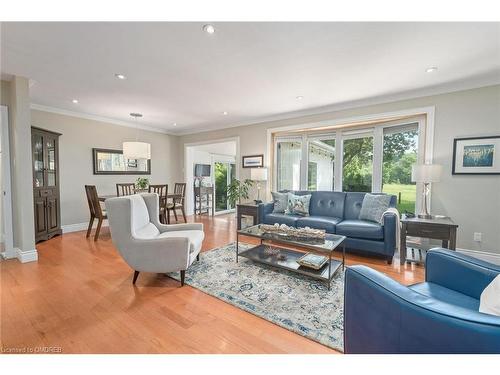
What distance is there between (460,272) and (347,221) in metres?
2.02

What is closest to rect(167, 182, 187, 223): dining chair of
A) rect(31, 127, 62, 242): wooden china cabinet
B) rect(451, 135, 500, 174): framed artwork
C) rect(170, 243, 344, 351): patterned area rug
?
rect(31, 127, 62, 242): wooden china cabinet

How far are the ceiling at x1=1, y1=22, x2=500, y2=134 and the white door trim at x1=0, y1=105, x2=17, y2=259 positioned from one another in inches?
25.5

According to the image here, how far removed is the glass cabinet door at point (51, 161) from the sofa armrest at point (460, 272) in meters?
5.28

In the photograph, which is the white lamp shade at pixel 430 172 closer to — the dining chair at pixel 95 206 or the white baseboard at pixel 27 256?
the dining chair at pixel 95 206

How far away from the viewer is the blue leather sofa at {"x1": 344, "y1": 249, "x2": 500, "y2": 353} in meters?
0.75

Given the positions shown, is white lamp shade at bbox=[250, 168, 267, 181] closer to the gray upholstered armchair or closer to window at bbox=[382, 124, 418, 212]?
window at bbox=[382, 124, 418, 212]

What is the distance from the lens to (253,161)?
508 centimetres

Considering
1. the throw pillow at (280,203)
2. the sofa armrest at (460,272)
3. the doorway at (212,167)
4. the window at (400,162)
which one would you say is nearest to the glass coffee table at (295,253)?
the sofa armrest at (460,272)

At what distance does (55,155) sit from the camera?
4.00m

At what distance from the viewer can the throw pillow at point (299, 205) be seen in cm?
390

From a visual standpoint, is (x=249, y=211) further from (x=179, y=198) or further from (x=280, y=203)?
(x=179, y=198)
